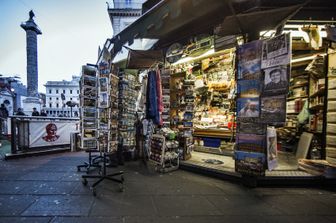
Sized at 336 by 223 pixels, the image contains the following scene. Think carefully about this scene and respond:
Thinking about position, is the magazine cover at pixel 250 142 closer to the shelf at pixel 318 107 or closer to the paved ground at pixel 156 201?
the paved ground at pixel 156 201

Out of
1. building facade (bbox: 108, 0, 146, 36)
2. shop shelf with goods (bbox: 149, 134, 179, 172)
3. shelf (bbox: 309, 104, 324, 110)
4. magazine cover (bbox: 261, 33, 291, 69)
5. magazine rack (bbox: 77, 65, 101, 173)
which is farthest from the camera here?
building facade (bbox: 108, 0, 146, 36)

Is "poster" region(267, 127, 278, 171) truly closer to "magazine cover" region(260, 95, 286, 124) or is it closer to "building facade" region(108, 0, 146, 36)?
"magazine cover" region(260, 95, 286, 124)

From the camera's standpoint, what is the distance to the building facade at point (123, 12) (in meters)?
22.0

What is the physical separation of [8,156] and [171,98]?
19.1 ft

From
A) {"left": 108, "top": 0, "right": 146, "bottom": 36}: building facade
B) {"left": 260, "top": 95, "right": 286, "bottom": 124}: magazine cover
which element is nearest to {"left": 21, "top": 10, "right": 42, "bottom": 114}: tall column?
{"left": 108, "top": 0, "right": 146, "bottom": 36}: building facade

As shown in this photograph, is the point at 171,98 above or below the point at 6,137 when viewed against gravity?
above

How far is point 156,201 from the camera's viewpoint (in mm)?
3320

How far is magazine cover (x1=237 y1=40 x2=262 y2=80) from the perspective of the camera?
157 inches

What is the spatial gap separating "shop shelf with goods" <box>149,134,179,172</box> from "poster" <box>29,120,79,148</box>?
5.11 meters

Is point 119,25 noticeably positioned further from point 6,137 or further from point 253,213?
point 253,213

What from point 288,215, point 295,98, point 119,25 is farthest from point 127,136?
point 119,25

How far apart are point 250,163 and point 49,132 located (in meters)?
7.82

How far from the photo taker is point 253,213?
295 cm

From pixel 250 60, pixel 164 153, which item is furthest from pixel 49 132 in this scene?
pixel 250 60
